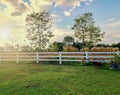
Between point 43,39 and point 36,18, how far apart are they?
12.4 feet

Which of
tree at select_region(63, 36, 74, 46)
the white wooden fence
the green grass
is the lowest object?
the green grass

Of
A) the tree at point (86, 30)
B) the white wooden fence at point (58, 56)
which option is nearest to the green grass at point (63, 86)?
the white wooden fence at point (58, 56)

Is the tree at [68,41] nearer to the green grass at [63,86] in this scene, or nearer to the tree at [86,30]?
the tree at [86,30]

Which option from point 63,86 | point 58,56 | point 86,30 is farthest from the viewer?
point 86,30

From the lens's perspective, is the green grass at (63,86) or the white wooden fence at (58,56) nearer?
the green grass at (63,86)

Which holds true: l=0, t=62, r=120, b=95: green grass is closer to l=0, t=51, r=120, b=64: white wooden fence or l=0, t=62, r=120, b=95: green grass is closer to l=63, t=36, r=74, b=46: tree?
l=0, t=51, r=120, b=64: white wooden fence

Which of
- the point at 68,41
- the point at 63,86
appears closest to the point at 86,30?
the point at 68,41

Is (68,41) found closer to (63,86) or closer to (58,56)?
(58,56)

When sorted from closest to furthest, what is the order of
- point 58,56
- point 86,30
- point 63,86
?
1. point 63,86
2. point 58,56
3. point 86,30

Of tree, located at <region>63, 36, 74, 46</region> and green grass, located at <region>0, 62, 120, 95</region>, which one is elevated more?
tree, located at <region>63, 36, 74, 46</region>

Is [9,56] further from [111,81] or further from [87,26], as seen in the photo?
[87,26]

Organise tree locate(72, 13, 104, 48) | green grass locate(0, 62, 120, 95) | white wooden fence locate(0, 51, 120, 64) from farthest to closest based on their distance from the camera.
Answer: tree locate(72, 13, 104, 48)
white wooden fence locate(0, 51, 120, 64)
green grass locate(0, 62, 120, 95)

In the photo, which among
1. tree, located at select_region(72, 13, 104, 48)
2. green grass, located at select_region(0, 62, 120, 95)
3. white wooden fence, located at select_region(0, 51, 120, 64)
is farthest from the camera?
tree, located at select_region(72, 13, 104, 48)

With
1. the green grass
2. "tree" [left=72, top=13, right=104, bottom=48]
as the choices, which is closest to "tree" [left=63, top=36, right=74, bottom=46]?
"tree" [left=72, top=13, right=104, bottom=48]
